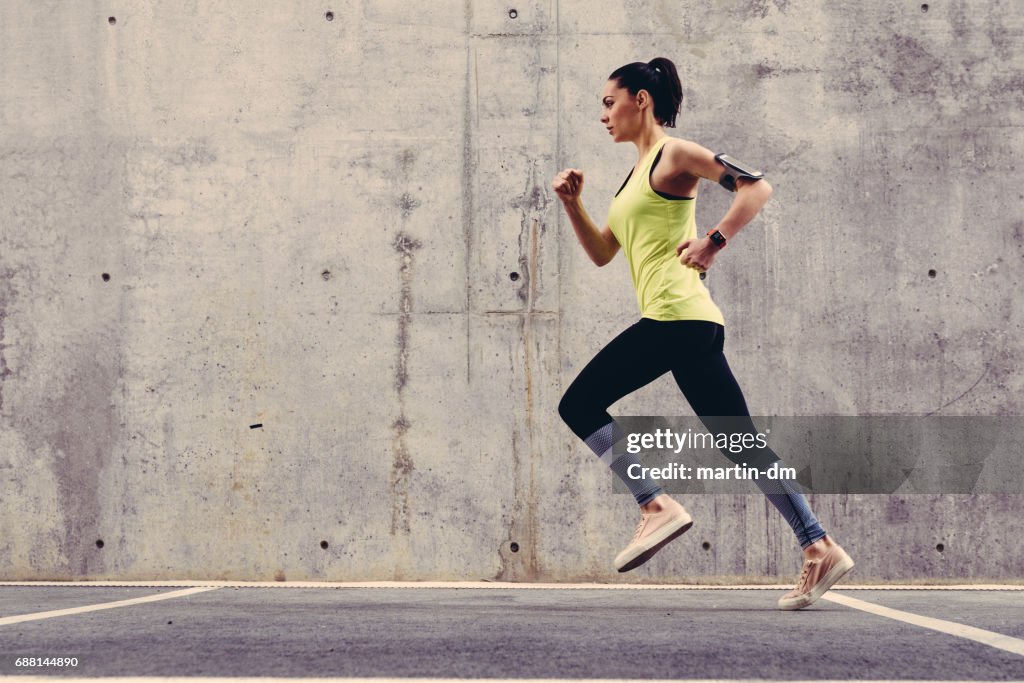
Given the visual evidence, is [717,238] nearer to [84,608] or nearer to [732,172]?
[732,172]

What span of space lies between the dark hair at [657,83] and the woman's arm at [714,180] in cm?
32

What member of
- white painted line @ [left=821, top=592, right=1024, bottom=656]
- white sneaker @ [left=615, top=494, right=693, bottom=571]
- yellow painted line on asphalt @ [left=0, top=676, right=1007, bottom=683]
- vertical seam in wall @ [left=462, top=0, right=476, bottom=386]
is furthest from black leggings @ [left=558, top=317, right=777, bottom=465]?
vertical seam in wall @ [left=462, top=0, right=476, bottom=386]

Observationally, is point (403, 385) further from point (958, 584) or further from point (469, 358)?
point (958, 584)

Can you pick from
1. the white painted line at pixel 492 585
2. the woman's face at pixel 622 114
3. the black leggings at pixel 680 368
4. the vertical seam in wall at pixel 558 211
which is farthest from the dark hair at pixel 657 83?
the white painted line at pixel 492 585

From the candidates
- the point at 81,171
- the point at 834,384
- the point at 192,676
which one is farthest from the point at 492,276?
the point at 192,676

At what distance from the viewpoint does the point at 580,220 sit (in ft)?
11.0

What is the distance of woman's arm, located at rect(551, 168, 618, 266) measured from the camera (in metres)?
3.18

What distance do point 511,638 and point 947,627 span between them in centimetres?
140

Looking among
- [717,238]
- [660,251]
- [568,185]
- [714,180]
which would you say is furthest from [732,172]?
→ [568,185]

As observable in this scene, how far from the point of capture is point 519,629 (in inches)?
115

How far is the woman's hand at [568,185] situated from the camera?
316 cm

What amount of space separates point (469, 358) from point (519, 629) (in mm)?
2577

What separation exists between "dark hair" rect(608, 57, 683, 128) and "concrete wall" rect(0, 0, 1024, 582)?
6.89ft

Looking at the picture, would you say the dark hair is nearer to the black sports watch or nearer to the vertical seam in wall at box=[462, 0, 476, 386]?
the black sports watch
